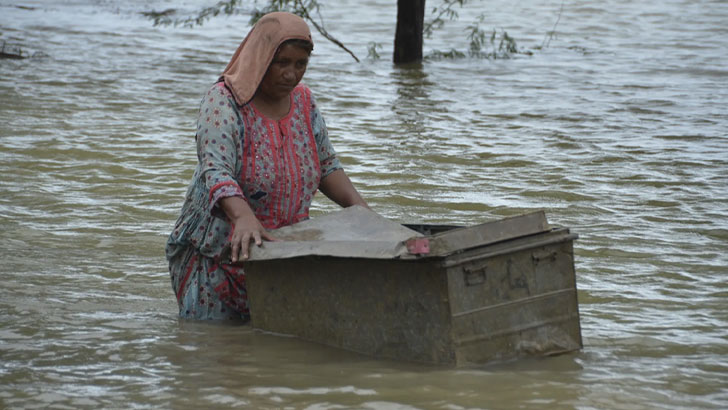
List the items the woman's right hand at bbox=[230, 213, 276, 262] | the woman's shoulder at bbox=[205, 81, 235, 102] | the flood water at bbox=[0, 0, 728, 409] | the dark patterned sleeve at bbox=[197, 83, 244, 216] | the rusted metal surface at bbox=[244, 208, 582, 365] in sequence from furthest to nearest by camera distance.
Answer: the woman's shoulder at bbox=[205, 81, 235, 102] < the dark patterned sleeve at bbox=[197, 83, 244, 216] < the woman's right hand at bbox=[230, 213, 276, 262] < the flood water at bbox=[0, 0, 728, 409] < the rusted metal surface at bbox=[244, 208, 582, 365]

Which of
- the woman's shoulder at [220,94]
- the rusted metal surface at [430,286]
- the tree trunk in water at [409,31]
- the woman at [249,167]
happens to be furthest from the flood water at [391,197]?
the woman's shoulder at [220,94]

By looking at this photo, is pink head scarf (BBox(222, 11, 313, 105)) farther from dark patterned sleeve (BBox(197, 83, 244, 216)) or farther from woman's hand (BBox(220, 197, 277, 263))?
woman's hand (BBox(220, 197, 277, 263))

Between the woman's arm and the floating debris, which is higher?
the floating debris

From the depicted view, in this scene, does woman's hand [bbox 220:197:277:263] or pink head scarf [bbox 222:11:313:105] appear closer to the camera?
woman's hand [bbox 220:197:277:263]

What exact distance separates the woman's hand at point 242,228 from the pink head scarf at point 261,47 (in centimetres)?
39

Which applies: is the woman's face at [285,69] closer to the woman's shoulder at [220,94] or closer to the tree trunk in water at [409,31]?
the woman's shoulder at [220,94]

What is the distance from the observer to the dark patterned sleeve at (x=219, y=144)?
12.1 ft

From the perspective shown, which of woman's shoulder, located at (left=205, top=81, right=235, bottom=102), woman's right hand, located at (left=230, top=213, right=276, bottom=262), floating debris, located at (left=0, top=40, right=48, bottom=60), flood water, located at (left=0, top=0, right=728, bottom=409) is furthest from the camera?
floating debris, located at (left=0, top=40, right=48, bottom=60)

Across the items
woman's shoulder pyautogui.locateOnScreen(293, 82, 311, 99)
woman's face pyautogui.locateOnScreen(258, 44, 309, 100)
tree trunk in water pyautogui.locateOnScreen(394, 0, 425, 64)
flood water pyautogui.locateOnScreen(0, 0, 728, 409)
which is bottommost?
flood water pyautogui.locateOnScreen(0, 0, 728, 409)

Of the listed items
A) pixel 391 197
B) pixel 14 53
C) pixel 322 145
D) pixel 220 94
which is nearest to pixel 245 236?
pixel 220 94

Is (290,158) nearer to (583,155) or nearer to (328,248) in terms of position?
(328,248)

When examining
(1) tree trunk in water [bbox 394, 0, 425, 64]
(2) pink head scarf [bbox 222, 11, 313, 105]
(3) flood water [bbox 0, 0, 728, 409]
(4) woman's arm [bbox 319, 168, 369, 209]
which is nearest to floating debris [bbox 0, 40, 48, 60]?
(3) flood water [bbox 0, 0, 728, 409]

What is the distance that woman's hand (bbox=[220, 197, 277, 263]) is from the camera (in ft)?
11.8

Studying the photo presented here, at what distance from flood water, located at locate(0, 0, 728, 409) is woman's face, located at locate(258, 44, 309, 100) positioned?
3.06ft
